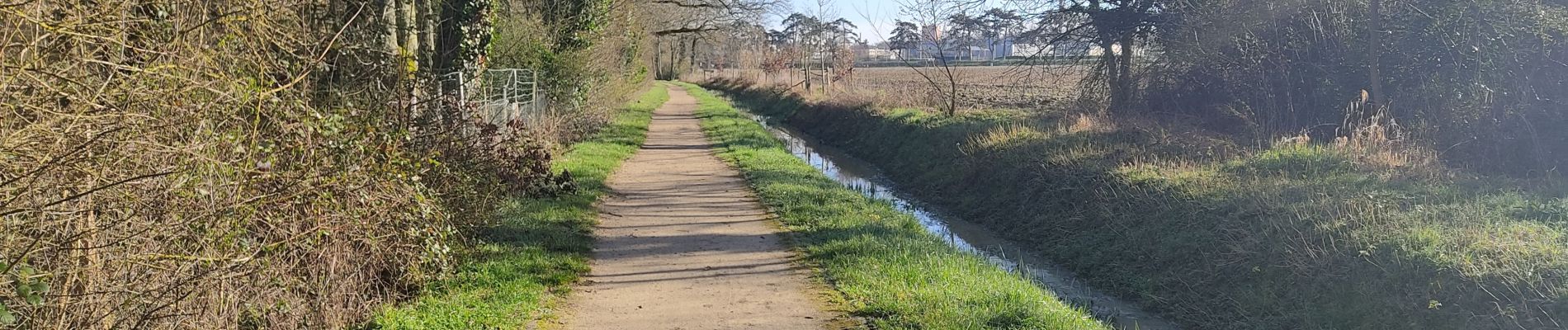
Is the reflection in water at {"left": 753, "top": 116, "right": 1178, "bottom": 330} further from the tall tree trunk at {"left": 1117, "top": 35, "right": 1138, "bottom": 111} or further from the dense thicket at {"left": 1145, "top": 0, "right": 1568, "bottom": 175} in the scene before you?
the dense thicket at {"left": 1145, "top": 0, "right": 1568, "bottom": 175}

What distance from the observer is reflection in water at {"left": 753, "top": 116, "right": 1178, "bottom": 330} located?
7.82m

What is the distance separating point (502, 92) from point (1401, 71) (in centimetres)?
1386

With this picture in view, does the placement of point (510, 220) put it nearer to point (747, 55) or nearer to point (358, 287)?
point (358, 287)

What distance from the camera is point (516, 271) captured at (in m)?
6.85

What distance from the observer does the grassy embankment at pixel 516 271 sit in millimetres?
5598

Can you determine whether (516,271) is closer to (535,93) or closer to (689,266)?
(689,266)

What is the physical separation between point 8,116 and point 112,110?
469 millimetres

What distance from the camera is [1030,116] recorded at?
1836cm

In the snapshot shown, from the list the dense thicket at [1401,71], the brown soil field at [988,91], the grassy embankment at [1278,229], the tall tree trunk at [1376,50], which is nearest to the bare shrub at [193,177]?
the grassy embankment at [1278,229]

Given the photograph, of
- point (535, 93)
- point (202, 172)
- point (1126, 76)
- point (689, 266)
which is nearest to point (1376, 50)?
point (1126, 76)

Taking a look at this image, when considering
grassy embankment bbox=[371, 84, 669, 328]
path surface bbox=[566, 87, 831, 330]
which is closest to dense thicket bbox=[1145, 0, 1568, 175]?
path surface bbox=[566, 87, 831, 330]

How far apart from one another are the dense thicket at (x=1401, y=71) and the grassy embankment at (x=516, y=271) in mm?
10455

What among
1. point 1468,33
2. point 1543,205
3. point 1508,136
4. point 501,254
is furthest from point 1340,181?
point 501,254

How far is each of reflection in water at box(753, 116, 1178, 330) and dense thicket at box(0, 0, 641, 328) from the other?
5.13 m
